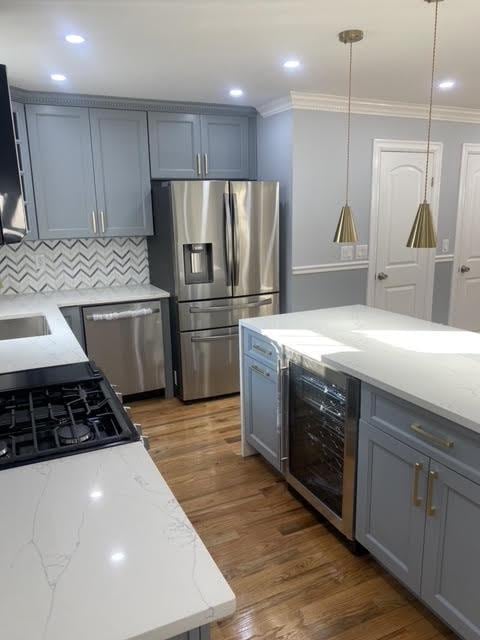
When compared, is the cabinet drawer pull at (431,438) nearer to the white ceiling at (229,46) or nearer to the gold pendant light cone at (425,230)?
the gold pendant light cone at (425,230)

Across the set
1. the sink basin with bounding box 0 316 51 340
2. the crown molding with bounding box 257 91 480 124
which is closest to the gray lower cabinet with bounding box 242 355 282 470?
the sink basin with bounding box 0 316 51 340

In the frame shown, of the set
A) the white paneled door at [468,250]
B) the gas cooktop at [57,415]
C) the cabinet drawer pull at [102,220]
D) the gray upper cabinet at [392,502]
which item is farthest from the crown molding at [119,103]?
the gray upper cabinet at [392,502]

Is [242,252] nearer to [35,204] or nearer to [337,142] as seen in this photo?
[337,142]

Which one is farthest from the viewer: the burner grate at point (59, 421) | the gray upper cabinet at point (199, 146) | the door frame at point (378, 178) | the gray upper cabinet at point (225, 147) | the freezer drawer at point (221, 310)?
the door frame at point (378, 178)

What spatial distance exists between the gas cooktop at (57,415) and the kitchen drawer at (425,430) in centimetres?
95

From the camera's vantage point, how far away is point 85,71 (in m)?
2.94

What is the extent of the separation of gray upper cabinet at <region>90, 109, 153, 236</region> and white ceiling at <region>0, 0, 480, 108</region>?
233 mm

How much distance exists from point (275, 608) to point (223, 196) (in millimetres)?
2727

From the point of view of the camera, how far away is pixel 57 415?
150 centimetres

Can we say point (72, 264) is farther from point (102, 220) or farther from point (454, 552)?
point (454, 552)

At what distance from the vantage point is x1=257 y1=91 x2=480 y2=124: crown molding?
3.69 m

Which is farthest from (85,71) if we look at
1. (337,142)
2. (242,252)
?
(337,142)

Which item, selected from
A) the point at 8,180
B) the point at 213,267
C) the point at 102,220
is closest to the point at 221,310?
the point at 213,267

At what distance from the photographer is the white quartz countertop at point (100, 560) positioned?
0.74 metres
